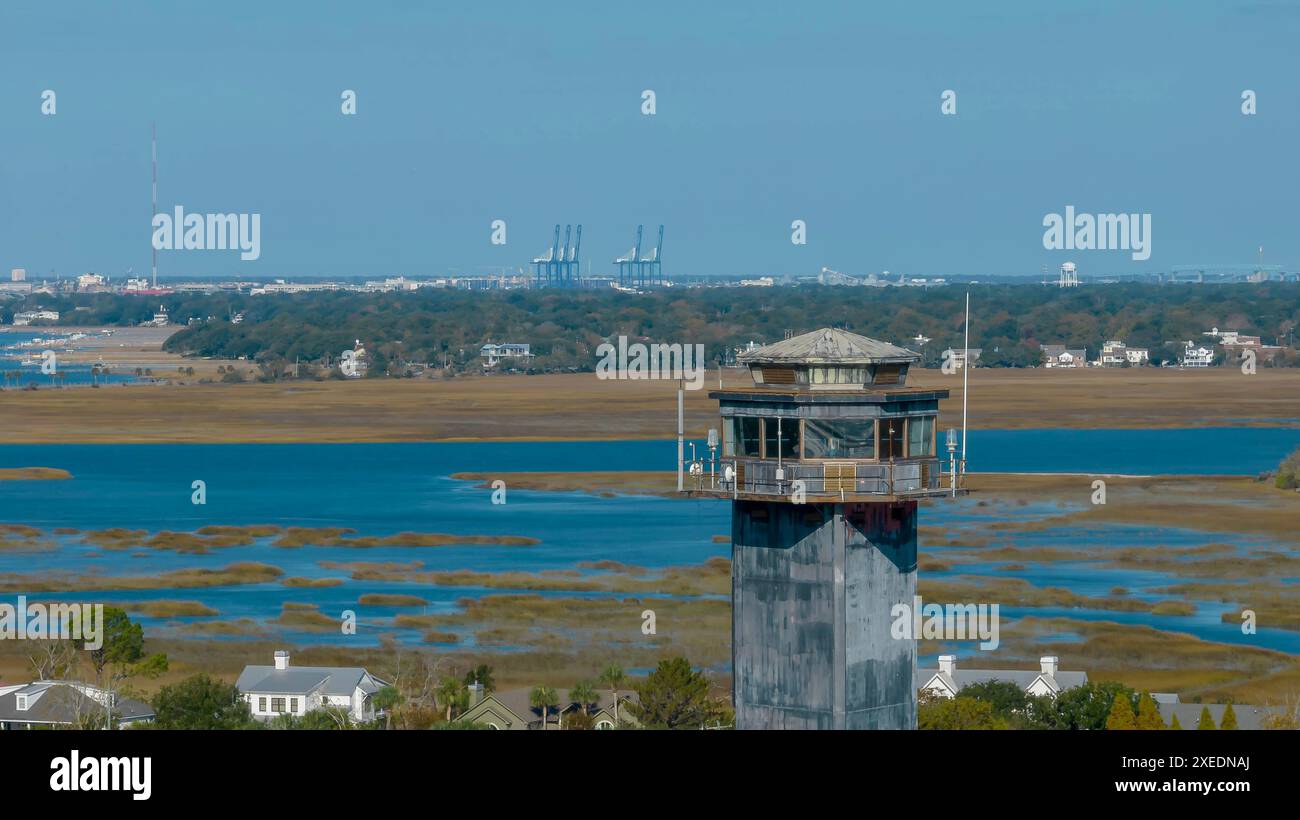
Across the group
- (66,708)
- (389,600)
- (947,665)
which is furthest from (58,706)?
(389,600)

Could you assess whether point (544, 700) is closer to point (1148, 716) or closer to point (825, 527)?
point (1148, 716)

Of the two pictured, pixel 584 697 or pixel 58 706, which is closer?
pixel 58 706

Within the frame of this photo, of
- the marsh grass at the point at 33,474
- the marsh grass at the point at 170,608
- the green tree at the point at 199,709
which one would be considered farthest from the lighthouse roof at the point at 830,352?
the marsh grass at the point at 33,474

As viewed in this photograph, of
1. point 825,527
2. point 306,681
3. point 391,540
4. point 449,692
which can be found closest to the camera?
point 825,527

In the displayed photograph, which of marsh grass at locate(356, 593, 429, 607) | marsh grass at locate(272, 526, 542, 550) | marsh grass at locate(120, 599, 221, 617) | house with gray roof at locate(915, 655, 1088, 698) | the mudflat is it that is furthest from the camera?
the mudflat

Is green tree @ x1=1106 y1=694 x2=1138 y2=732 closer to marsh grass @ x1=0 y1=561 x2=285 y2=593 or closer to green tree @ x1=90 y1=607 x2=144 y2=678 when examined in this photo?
green tree @ x1=90 y1=607 x2=144 y2=678

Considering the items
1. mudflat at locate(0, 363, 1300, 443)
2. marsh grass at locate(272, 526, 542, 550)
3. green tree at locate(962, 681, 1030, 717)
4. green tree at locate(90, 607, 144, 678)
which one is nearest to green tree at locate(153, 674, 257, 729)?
green tree at locate(90, 607, 144, 678)
